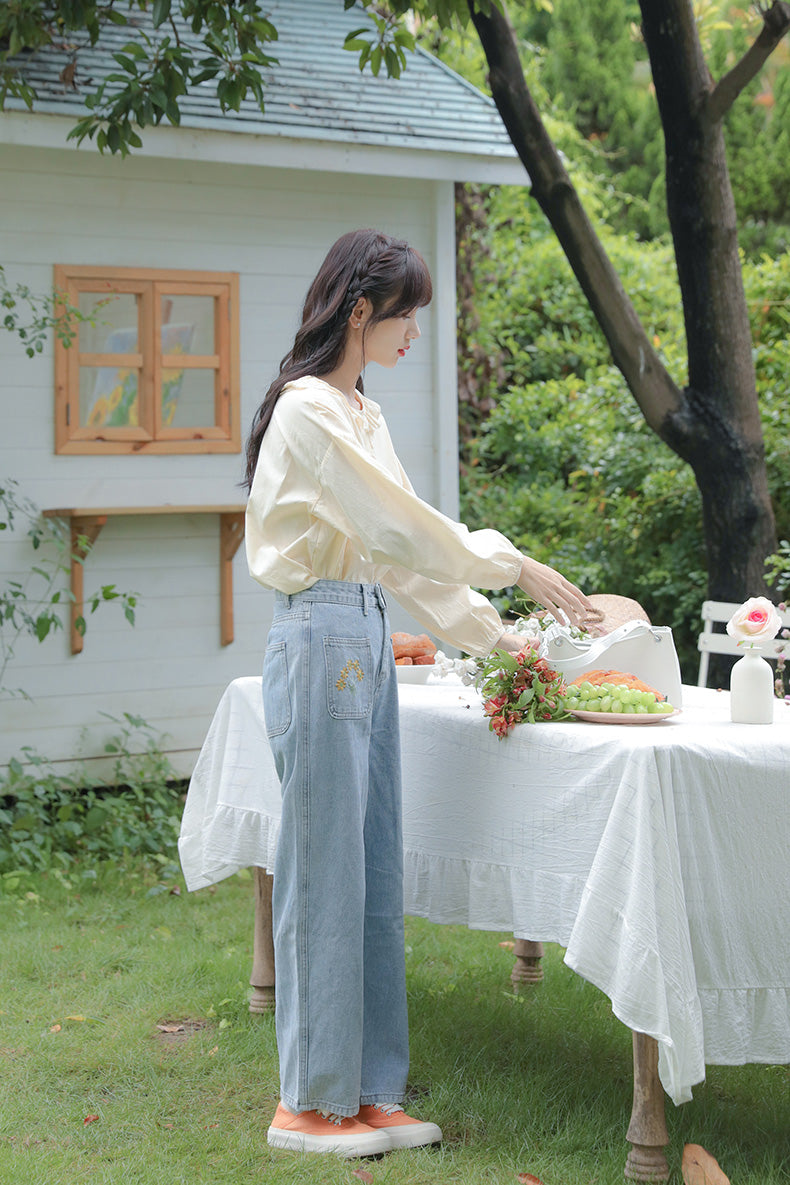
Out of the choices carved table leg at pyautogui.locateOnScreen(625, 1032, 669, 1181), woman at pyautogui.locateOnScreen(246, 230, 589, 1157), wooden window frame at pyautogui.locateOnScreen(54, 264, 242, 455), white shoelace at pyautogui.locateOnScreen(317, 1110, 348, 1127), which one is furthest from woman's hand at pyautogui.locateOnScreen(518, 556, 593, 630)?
wooden window frame at pyautogui.locateOnScreen(54, 264, 242, 455)

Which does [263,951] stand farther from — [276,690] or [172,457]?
[172,457]

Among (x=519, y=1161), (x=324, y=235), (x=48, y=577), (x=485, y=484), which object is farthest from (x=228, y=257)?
(x=519, y=1161)

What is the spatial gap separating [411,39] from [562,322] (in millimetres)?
5623

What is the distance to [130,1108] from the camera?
367cm

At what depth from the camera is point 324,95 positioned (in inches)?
287

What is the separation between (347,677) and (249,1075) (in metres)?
1.39

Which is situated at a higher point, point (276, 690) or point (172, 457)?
point (172, 457)

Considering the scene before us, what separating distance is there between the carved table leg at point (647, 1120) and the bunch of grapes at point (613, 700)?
72 centimetres

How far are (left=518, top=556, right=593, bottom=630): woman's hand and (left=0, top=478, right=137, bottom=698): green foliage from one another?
361cm

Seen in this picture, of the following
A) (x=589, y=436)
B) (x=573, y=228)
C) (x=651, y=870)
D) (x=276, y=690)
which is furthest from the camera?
(x=589, y=436)

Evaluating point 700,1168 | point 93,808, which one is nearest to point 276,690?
point 700,1168

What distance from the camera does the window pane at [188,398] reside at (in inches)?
277

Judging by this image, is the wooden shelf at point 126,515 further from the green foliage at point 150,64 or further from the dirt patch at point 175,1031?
the dirt patch at point 175,1031

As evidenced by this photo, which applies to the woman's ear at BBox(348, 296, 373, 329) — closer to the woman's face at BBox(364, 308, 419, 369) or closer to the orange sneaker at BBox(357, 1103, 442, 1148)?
the woman's face at BBox(364, 308, 419, 369)
